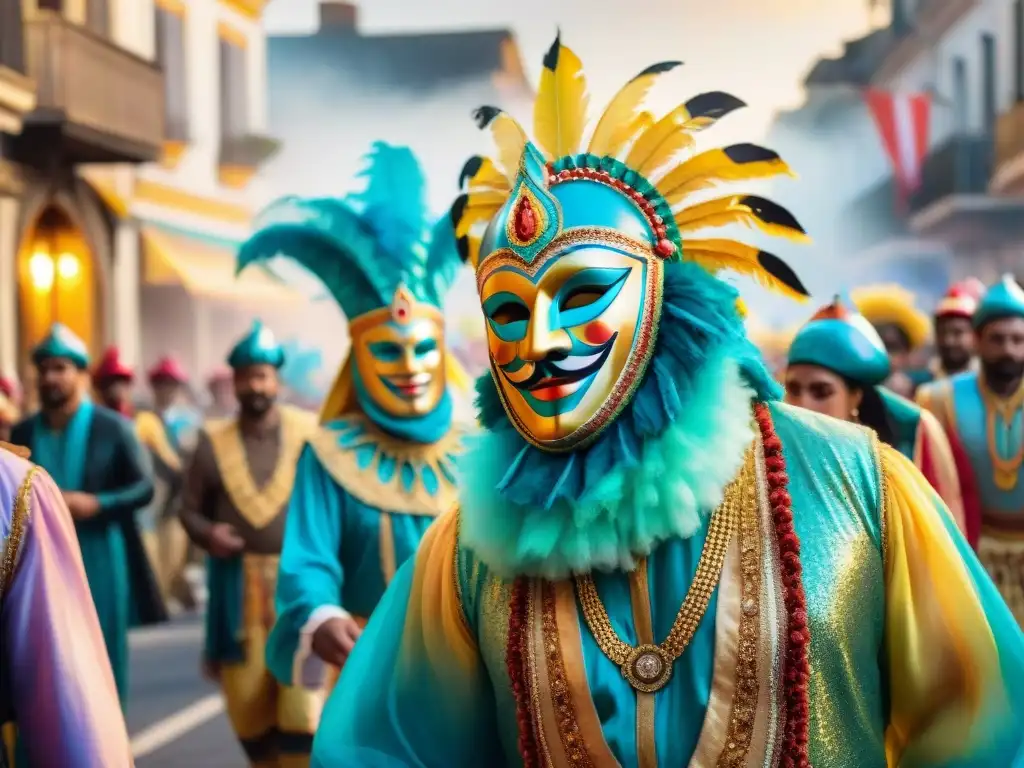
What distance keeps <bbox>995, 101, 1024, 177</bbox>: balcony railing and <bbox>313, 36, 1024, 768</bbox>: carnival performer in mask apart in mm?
23589

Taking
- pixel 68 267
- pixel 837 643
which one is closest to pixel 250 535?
pixel 837 643

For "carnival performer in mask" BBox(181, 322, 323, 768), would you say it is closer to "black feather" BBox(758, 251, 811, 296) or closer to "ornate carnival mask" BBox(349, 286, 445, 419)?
"ornate carnival mask" BBox(349, 286, 445, 419)

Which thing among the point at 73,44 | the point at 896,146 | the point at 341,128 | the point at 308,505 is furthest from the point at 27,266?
the point at 896,146

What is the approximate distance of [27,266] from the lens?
19141mm

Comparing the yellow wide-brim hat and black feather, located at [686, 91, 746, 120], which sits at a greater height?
black feather, located at [686, 91, 746, 120]

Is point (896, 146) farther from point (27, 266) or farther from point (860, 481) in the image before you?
point (860, 481)

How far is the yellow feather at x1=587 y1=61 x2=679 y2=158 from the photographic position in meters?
3.19

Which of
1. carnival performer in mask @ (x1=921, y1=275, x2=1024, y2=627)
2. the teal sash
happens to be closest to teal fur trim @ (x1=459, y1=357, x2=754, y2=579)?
carnival performer in mask @ (x1=921, y1=275, x2=1024, y2=627)

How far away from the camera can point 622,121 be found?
3.19 metres

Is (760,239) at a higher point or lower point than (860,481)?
higher

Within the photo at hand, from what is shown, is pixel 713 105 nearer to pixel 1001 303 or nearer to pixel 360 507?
pixel 360 507

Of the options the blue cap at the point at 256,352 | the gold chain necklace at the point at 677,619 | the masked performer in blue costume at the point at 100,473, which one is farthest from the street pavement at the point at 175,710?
the gold chain necklace at the point at 677,619

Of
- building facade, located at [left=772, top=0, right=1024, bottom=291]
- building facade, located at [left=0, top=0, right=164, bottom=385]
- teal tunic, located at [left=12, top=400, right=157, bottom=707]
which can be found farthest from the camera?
building facade, located at [left=772, top=0, right=1024, bottom=291]

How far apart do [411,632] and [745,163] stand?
1.03 meters
